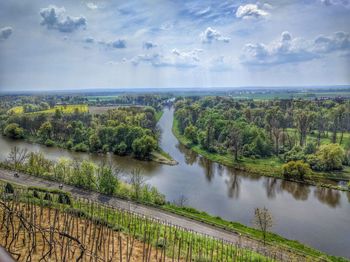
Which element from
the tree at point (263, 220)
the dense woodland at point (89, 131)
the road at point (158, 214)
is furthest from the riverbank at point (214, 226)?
the dense woodland at point (89, 131)

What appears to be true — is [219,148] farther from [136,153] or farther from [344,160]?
[344,160]

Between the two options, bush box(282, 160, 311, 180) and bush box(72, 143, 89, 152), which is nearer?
bush box(282, 160, 311, 180)

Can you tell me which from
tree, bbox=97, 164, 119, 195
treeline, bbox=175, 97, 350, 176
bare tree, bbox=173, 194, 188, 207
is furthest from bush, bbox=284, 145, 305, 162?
tree, bbox=97, 164, 119, 195

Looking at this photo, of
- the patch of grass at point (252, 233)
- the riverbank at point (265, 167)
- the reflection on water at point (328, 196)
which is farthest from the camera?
the riverbank at point (265, 167)

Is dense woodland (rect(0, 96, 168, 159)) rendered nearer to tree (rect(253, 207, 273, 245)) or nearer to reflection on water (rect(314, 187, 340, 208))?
reflection on water (rect(314, 187, 340, 208))

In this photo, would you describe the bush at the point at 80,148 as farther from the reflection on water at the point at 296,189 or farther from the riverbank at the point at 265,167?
the reflection on water at the point at 296,189
